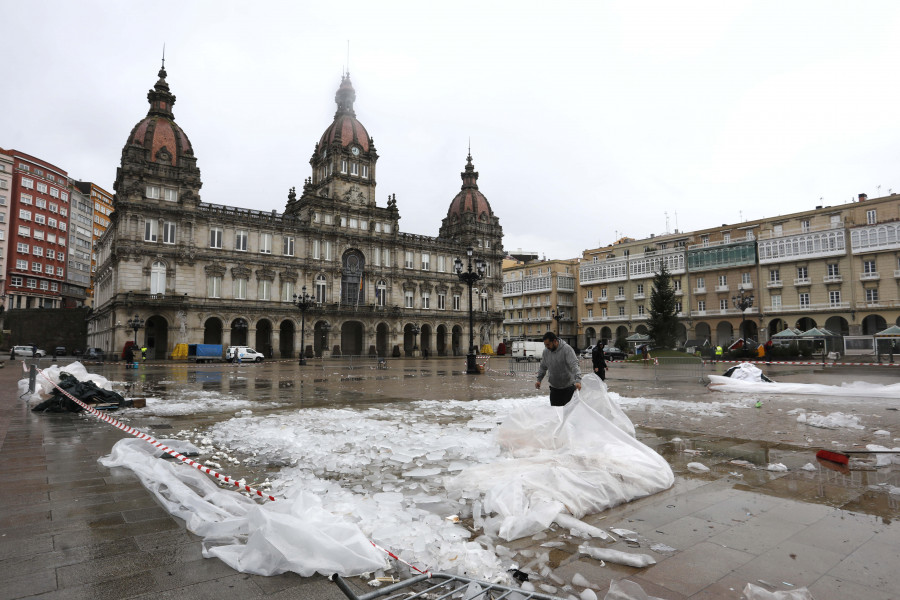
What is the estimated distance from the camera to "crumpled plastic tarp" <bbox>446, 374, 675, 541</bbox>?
13.2ft

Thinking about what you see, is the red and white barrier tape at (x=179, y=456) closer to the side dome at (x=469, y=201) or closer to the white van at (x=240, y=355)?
the white van at (x=240, y=355)

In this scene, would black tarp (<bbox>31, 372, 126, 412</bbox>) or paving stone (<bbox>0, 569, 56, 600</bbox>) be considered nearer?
paving stone (<bbox>0, 569, 56, 600</bbox>)

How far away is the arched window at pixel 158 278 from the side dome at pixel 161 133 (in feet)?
30.2

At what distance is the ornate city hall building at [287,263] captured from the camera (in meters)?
42.8

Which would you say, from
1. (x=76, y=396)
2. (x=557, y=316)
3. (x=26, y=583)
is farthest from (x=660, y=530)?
(x=557, y=316)

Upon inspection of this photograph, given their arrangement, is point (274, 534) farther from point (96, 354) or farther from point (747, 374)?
point (96, 354)

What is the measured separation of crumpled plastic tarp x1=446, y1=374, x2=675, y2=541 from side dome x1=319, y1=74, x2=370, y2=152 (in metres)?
52.4

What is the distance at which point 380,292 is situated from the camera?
2184 inches

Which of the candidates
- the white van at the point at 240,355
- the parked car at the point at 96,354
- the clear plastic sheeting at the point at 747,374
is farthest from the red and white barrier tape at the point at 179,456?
the parked car at the point at 96,354

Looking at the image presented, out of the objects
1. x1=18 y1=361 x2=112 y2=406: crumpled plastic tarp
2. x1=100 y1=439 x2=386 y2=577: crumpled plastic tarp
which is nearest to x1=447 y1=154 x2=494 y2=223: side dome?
x1=18 y1=361 x2=112 y2=406: crumpled plastic tarp

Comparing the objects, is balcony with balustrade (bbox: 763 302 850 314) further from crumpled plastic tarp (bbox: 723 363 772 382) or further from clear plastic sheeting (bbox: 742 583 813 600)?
clear plastic sheeting (bbox: 742 583 813 600)

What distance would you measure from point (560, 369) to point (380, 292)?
4921 cm

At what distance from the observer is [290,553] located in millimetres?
3059

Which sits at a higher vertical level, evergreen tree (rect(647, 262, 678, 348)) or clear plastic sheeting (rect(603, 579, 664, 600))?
evergreen tree (rect(647, 262, 678, 348))
